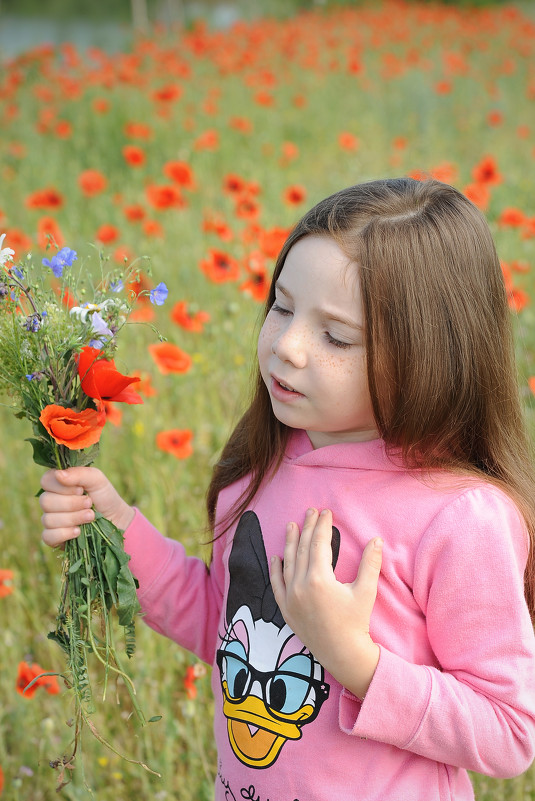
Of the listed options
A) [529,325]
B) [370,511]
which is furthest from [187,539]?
[529,325]

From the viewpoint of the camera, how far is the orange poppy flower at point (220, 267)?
2.39m

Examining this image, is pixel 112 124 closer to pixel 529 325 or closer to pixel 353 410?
pixel 529 325

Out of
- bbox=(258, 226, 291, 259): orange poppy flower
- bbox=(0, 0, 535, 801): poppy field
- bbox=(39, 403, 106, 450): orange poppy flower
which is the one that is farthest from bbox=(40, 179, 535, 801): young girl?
bbox=(258, 226, 291, 259): orange poppy flower

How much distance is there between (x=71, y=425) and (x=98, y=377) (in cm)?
6

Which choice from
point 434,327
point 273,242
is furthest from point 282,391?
point 273,242

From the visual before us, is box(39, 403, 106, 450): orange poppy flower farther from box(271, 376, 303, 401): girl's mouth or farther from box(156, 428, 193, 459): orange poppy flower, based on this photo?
box(156, 428, 193, 459): orange poppy flower

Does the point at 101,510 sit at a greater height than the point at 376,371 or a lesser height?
lesser

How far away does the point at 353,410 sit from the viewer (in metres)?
1.01

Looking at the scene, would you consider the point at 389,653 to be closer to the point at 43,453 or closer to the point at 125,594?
the point at 125,594

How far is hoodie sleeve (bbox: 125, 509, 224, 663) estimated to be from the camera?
4.06ft

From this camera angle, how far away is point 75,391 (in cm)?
102

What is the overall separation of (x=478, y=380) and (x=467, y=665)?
0.34 metres

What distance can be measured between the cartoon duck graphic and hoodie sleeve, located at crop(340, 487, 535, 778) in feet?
0.28

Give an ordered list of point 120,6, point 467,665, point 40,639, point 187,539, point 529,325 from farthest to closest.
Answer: point 120,6 < point 529,325 < point 187,539 < point 40,639 < point 467,665
